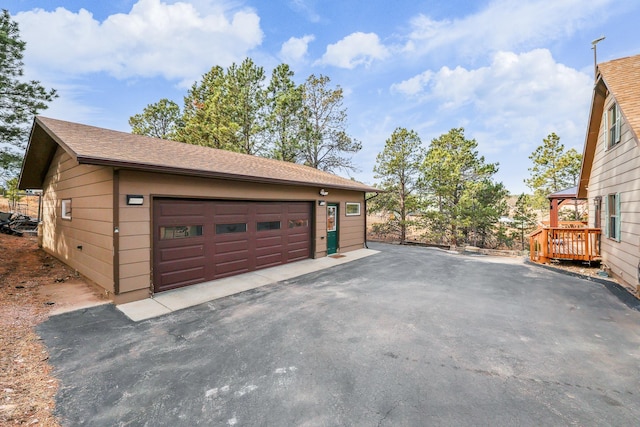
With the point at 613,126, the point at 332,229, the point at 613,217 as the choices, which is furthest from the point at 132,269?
the point at 613,126

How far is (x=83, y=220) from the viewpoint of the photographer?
6027 millimetres

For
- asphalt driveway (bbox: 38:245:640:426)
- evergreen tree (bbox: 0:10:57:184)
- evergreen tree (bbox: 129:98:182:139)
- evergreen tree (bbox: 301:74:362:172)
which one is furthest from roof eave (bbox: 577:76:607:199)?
evergreen tree (bbox: 129:98:182:139)

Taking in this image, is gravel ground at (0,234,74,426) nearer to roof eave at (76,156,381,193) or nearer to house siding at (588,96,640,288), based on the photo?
roof eave at (76,156,381,193)

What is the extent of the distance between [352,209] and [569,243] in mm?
6932

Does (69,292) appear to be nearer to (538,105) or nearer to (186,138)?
(186,138)

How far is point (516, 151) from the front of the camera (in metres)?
17.8

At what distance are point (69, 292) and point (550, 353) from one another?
8.17 meters

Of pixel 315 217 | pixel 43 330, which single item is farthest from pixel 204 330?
pixel 315 217

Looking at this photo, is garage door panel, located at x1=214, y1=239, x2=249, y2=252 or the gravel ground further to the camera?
garage door panel, located at x1=214, y1=239, x2=249, y2=252

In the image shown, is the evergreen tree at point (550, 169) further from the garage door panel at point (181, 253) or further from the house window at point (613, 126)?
the garage door panel at point (181, 253)

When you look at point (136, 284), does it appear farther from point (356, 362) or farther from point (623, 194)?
point (623, 194)

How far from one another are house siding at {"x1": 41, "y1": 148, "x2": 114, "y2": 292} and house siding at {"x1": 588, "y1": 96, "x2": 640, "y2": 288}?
9999mm

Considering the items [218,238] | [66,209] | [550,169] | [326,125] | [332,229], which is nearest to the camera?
[218,238]

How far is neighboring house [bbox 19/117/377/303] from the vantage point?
481 cm
